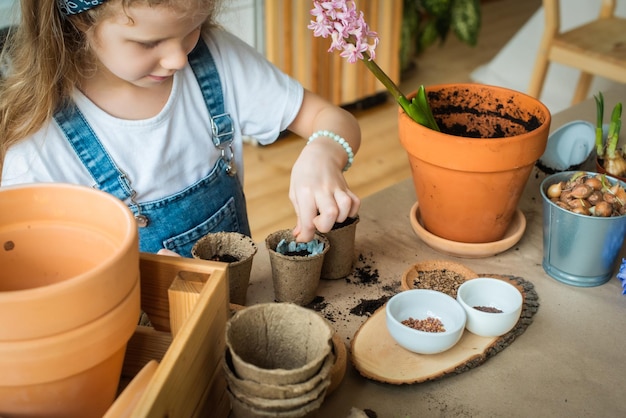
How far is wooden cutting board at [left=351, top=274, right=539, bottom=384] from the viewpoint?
2.48 ft

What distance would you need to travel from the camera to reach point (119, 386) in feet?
2.21

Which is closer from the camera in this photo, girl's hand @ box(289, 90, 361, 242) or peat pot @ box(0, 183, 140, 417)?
peat pot @ box(0, 183, 140, 417)

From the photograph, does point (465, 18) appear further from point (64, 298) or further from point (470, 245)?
point (64, 298)

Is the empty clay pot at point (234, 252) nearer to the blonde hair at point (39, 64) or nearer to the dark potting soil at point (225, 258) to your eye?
the dark potting soil at point (225, 258)

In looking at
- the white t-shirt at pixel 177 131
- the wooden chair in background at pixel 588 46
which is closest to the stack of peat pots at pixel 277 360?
the white t-shirt at pixel 177 131

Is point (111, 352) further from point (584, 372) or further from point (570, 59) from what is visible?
point (570, 59)

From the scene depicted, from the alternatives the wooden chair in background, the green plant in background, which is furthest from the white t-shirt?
the green plant in background

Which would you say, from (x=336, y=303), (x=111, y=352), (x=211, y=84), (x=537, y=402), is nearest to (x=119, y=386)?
(x=111, y=352)

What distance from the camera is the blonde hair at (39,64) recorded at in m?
0.90

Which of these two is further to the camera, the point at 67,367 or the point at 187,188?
the point at 187,188

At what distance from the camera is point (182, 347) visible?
55 cm

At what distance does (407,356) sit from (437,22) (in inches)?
118

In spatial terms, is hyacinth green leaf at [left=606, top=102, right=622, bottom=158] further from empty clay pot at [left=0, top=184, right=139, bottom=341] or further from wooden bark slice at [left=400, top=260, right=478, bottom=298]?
empty clay pot at [left=0, top=184, right=139, bottom=341]

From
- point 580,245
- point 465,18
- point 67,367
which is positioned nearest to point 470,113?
point 580,245
